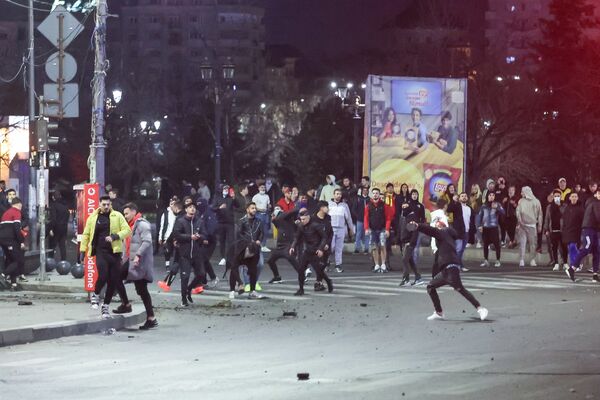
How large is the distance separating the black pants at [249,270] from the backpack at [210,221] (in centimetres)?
450

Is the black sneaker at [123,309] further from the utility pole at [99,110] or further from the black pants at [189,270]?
the utility pole at [99,110]

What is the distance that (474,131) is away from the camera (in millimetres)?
52844

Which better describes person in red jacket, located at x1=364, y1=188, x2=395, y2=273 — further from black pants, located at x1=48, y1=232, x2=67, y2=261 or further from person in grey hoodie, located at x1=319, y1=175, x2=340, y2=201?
black pants, located at x1=48, y1=232, x2=67, y2=261

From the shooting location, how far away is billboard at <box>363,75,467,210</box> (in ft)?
120

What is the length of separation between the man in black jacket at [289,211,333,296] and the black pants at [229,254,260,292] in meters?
0.99

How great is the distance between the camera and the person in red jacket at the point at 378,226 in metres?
28.2

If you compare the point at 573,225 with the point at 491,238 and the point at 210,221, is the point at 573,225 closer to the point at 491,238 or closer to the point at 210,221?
the point at 491,238

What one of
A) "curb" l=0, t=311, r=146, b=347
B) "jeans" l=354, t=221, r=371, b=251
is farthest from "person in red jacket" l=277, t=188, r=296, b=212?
"curb" l=0, t=311, r=146, b=347

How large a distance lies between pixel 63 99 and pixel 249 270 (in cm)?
494

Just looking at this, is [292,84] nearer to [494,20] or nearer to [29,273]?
[494,20]

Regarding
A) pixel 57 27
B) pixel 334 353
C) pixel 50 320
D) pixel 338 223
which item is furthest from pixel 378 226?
pixel 334 353

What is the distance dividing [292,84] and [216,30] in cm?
1435

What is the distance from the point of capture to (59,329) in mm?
16203

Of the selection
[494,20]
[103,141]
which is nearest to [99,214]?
[103,141]
